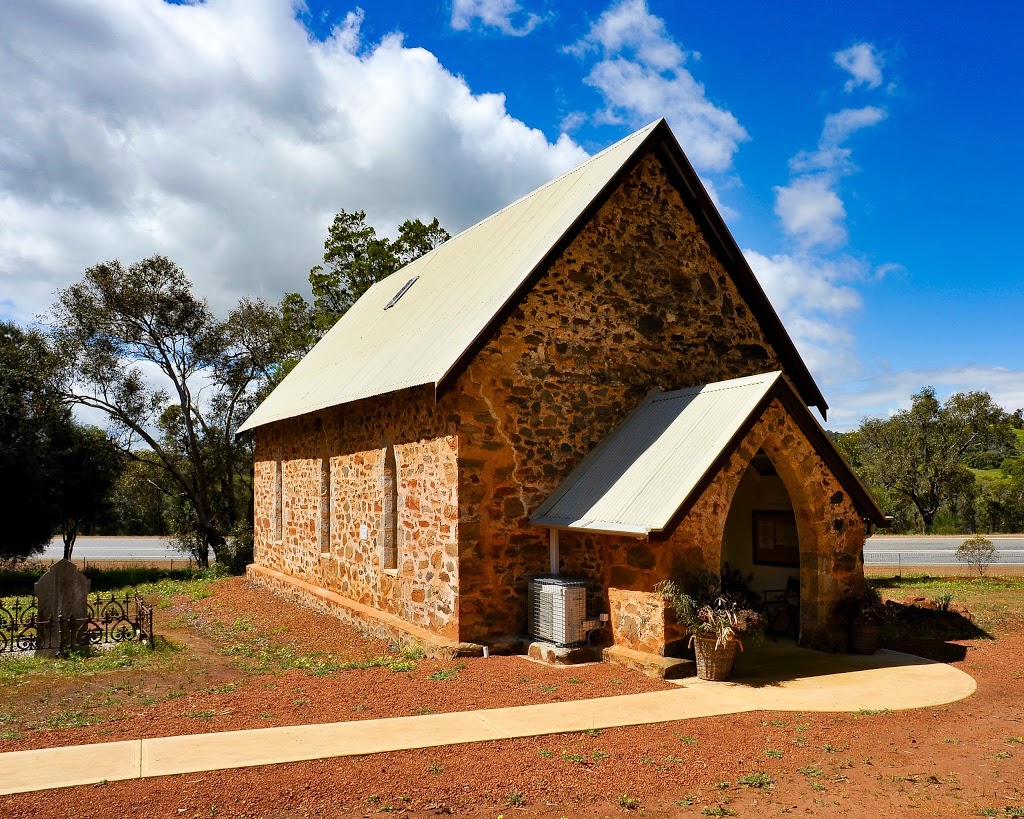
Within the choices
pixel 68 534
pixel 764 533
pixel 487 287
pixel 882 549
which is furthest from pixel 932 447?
pixel 68 534

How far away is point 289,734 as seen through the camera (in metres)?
7.94

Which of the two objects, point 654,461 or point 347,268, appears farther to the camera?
point 347,268

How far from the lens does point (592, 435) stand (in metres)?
13.3

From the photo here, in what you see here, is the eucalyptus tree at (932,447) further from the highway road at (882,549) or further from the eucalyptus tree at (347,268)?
the eucalyptus tree at (347,268)

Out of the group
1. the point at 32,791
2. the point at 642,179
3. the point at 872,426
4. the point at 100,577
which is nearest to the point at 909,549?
the point at 872,426

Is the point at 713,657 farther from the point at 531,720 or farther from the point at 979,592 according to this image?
the point at 979,592

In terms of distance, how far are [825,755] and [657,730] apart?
157 centimetres

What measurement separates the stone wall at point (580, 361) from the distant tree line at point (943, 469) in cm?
3384

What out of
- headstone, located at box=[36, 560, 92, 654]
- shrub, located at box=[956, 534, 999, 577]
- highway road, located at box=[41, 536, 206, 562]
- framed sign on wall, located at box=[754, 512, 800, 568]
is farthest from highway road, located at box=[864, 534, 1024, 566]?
highway road, located at box=[41, 536, 206, 562]

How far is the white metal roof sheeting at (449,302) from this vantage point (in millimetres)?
12844

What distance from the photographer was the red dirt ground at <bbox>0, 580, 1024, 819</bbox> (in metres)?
6.33

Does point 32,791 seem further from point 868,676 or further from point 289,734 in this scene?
point 868,676

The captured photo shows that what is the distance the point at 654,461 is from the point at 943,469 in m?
38.6

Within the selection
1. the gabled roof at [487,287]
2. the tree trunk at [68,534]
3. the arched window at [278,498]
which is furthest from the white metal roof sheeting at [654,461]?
the tree trunk at [68,534]
